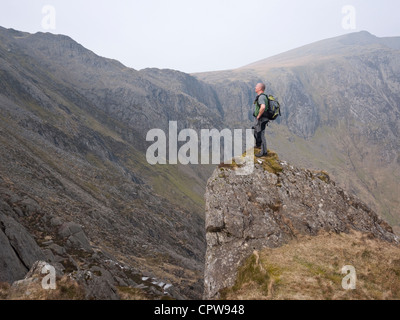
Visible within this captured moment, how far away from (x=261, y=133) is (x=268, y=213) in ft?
16.2

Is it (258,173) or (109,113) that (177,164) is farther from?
(258,173)

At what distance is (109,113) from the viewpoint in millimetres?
146125

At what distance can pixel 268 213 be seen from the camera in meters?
13.2

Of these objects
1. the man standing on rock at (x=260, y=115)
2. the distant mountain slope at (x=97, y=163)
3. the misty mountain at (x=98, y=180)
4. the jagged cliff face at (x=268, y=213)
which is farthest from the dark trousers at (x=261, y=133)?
the distant mountain slope at (x=97, y=163)

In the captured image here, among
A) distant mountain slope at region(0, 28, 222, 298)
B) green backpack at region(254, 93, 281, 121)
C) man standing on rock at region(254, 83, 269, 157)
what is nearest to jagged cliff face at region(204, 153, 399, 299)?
man standing on rock at region(254, 83, 269, 157)

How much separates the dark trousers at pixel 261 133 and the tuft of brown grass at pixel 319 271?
19.9 ft

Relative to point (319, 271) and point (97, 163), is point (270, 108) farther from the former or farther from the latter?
point (97, 163)

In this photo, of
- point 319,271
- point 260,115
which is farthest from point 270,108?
point 319,271

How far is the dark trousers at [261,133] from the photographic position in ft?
50.1

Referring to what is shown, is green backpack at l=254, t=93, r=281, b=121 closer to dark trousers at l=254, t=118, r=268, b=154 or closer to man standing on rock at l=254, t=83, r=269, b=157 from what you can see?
man standing on rock at l=254, t=83, r=269, b=157
